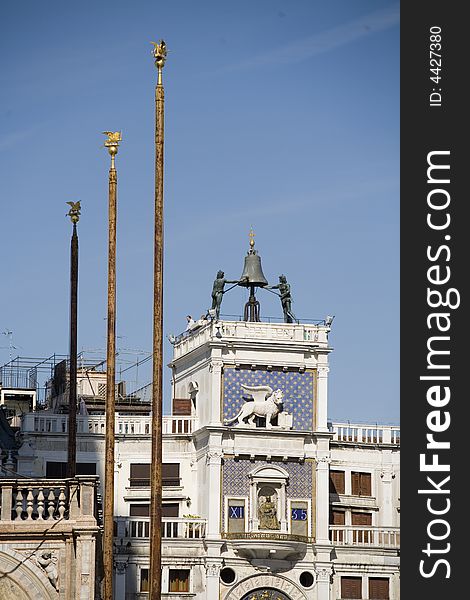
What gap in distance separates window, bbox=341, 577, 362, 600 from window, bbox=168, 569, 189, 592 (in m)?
7.85

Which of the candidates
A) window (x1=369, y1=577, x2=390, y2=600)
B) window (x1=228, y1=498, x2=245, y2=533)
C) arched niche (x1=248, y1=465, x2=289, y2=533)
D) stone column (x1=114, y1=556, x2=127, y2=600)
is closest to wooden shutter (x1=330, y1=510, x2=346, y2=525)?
window (x1=369, y1=577, x2=390, y2=600)

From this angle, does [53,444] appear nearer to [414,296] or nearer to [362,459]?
[362,459]

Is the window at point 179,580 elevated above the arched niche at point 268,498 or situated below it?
below

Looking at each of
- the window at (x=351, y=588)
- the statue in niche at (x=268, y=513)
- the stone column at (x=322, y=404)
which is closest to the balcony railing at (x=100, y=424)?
the statue in niche at (x=268, y=513)

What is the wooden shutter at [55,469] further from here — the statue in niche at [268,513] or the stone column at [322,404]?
the stone column at [322,404]

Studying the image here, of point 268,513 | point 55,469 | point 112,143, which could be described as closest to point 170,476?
point 268,513

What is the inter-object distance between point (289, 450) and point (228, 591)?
7.38 meters

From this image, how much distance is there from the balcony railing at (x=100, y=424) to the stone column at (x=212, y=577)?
711 centimetres

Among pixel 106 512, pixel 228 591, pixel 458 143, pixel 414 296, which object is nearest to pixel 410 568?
pixel 414 296

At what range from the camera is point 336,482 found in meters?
98.6

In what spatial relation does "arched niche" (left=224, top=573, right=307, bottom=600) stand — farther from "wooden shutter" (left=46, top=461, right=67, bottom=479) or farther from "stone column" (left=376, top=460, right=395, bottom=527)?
"wooden shutter" (left=46, top=461, right=67, bottom=479)

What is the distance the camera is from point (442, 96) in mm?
41125

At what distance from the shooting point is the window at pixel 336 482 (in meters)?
98.5

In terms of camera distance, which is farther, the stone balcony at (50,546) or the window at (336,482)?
the window at (336,482)
